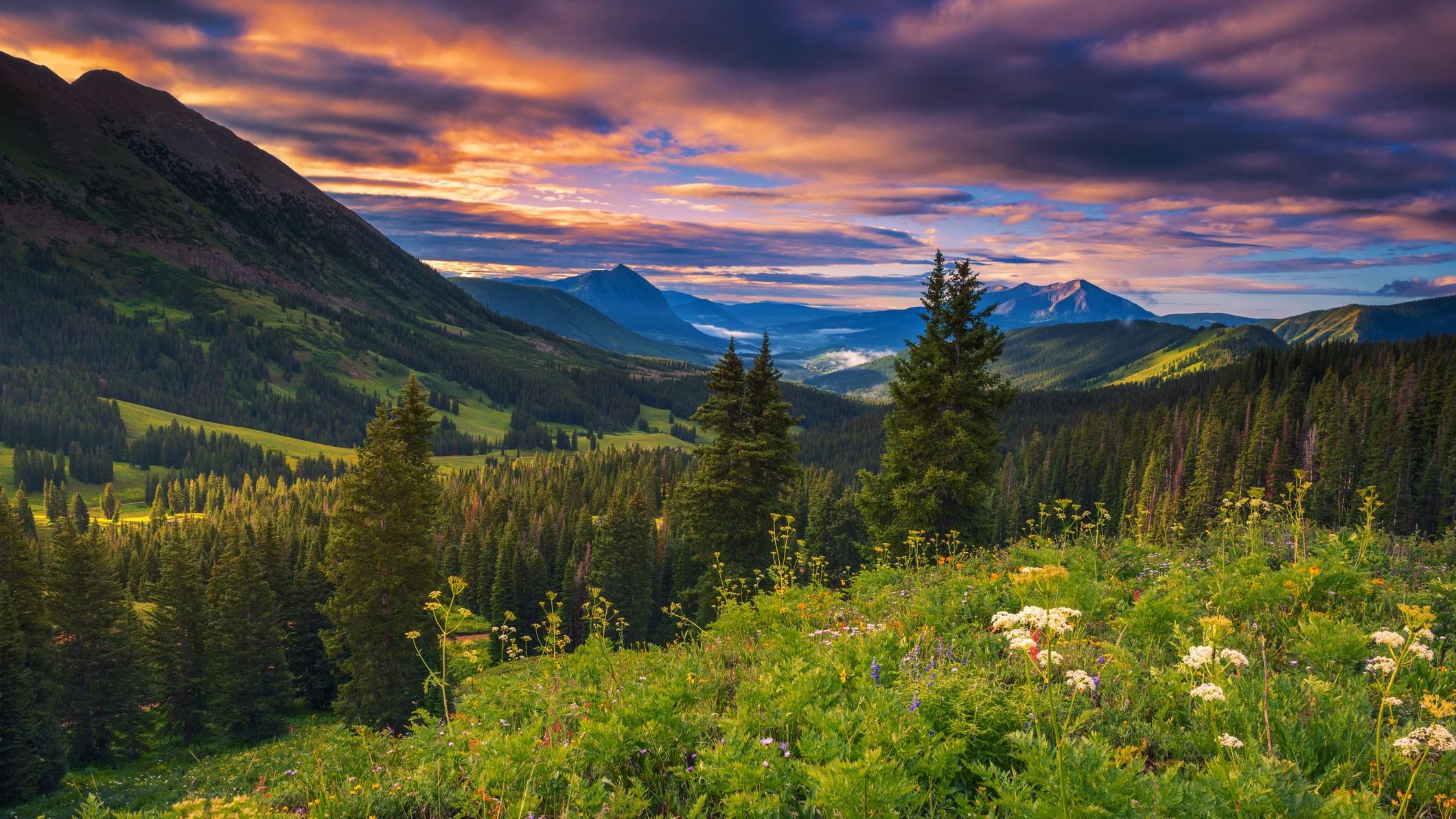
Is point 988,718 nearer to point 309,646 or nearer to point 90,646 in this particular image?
point 90,646

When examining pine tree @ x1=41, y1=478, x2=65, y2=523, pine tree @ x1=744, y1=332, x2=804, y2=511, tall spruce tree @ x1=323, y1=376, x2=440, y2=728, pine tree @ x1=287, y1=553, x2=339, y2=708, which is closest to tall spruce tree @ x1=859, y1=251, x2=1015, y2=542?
pine tree @ x1=744, y1=332, x2=804, y2=511

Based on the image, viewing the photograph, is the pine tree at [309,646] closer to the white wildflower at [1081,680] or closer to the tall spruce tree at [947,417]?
the tall spruce tree at [947,417]

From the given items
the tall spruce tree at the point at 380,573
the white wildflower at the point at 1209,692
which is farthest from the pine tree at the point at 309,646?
the white wildflower at the point at 1209,692

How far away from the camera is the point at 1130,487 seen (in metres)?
102

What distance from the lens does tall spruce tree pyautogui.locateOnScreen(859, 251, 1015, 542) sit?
84.9 ft

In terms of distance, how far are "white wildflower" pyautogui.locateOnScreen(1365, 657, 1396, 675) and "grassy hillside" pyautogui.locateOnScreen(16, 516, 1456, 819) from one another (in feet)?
0.55

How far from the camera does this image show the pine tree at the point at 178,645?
50.0 meters

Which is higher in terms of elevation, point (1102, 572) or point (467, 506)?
point (1102, 572)

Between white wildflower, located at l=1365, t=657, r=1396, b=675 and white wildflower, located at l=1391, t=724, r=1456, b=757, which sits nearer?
white wildflower, located at l=1391, t=724, r=1456, b=757

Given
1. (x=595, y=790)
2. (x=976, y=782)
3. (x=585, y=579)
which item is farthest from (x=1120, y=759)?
(x=585, y=579)

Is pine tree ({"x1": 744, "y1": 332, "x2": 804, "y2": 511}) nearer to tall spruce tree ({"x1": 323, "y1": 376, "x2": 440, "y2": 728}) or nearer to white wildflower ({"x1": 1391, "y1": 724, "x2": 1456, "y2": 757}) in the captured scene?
tall spruce tree ({"x1": 323, "y1": 376, "x2": 440, "y2": 728})

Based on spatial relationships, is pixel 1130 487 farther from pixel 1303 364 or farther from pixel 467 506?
pixel 467 506

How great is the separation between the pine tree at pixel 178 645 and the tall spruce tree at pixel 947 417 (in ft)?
175

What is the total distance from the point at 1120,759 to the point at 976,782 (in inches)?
39.6
